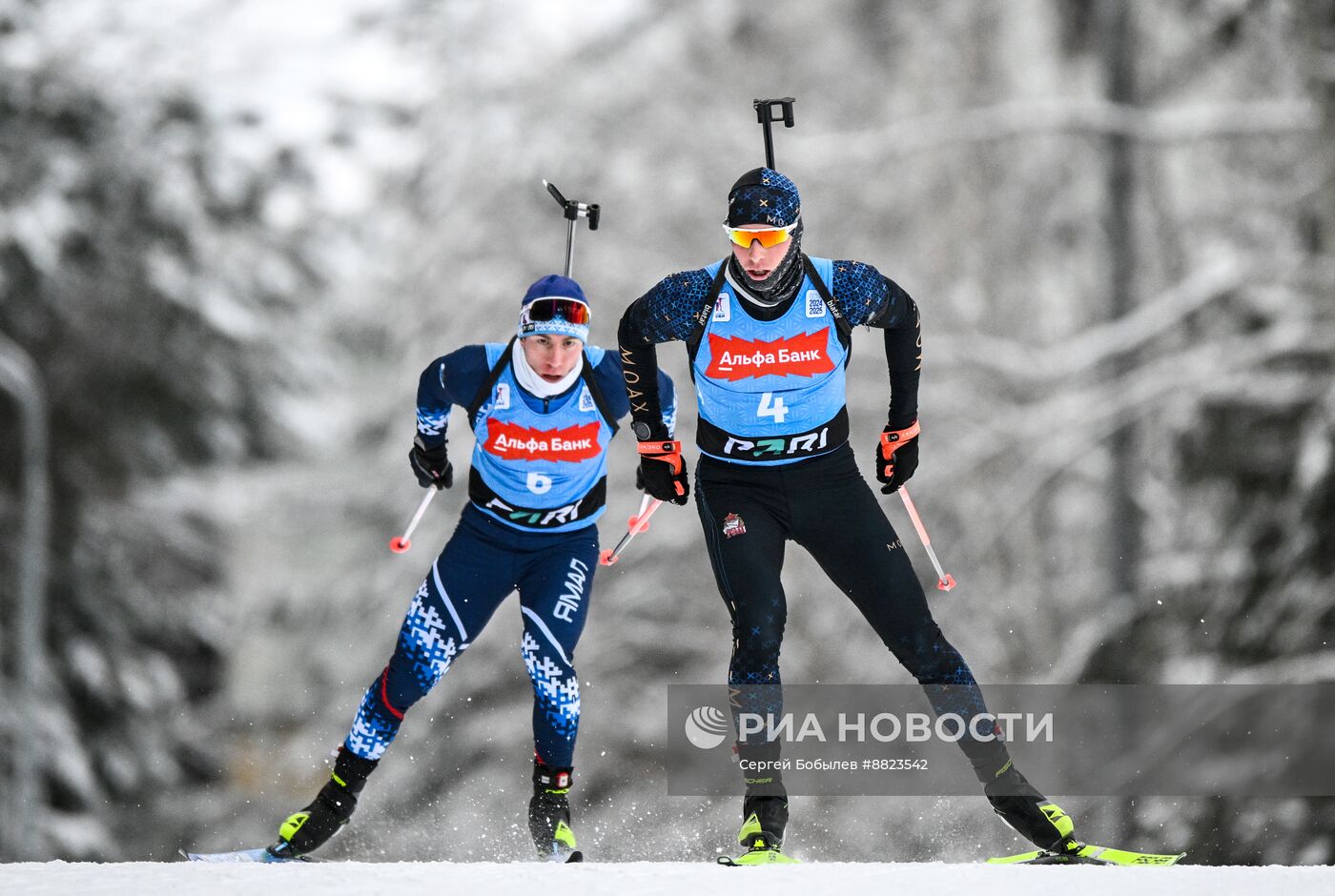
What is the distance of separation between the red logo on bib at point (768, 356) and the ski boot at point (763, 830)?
1.39 m

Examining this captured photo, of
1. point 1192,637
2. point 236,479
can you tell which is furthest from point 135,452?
point 1192,637

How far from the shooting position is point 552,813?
21.0 feet

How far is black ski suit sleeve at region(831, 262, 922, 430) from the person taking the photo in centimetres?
561

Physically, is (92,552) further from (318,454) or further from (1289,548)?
(1289,548)

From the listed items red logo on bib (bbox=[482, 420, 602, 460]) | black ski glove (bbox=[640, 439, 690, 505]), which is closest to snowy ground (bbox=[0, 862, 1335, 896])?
black ski glove (bbox=[640, 439, 690, 505])

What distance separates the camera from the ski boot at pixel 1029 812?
554 centimetres

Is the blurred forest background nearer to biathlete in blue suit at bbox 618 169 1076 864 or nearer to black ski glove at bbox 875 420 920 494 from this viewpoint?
biathlete in blue suit at bbox 618 169 1076 864

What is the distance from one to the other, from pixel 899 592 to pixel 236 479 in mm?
18118

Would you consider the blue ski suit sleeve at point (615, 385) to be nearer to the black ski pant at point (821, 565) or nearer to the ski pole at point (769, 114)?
the black ski pant at point (821, 565)

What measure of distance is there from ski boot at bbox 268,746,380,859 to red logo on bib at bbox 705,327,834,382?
6.60 ft

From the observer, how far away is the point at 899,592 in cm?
558

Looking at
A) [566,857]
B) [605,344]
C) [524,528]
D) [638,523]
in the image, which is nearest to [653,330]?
[638,523]

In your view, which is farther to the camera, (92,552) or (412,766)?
(92,552)

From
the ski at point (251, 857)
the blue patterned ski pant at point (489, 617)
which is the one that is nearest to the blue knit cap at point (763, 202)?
the blue patterned ski pant at point (489, 617)
